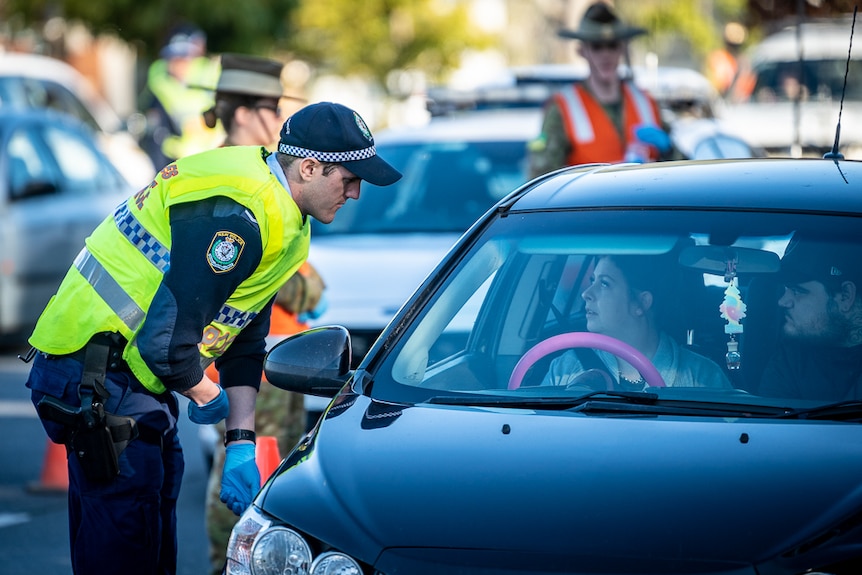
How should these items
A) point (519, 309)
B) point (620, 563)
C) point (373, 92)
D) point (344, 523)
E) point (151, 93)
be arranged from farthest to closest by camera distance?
point (373, 92)
point (151, 93)
point (519, 309)
point (344, 523)
point (620, 563)

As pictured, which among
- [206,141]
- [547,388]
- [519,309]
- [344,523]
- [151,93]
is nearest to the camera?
[344,523]

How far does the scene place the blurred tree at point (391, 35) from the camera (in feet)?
80.7

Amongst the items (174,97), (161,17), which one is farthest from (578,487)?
(161,17)

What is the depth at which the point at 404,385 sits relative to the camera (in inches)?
155

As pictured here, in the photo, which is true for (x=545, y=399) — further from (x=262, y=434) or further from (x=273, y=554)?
(x=262, y=434)

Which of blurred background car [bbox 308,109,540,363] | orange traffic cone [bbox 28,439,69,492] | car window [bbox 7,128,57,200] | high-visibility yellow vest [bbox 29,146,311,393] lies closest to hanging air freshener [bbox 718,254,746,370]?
high-visibility yellow vest [bbox 29,146,311,393]

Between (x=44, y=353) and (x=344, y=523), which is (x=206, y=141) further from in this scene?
(x=344, y=523)

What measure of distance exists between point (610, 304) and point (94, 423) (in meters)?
1.37

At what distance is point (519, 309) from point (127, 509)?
1196 millimetres

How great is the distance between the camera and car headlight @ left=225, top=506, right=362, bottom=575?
10.4 feet

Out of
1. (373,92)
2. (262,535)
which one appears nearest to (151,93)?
(262,535)

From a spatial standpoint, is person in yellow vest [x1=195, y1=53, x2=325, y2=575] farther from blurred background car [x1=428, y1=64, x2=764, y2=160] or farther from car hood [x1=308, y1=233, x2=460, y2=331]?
blurred background car [x1=428, y1=64, x2=764, y2=160]

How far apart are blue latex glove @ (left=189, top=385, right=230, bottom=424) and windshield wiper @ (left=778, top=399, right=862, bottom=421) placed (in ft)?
4.79

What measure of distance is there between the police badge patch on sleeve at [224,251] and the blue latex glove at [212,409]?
0.45 metres
